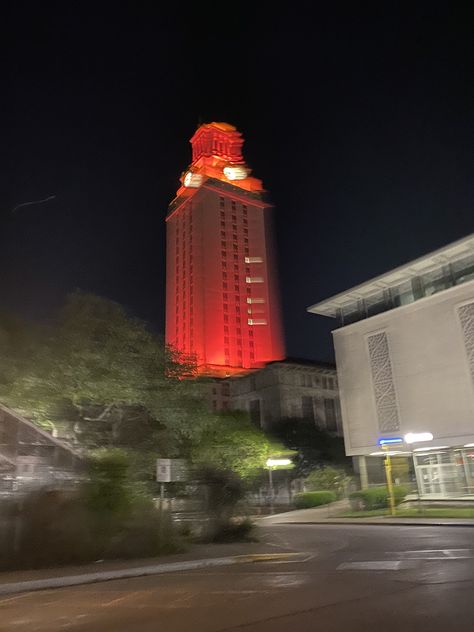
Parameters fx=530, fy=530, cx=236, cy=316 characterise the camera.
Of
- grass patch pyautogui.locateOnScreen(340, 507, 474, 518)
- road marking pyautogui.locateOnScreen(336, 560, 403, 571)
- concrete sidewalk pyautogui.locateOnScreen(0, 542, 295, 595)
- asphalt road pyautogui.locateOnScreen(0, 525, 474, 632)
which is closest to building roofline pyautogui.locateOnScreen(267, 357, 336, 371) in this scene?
grass patch pyautogui.locateOnScreen(340, 507, 474, 518)

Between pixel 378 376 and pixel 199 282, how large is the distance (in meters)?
71.3

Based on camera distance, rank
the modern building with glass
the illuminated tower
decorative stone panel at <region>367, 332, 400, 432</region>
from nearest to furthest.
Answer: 1. the modern building with glass
2. decorative stone panel at <region>367, 332, 400, 432</region>
3. the illuminated tower

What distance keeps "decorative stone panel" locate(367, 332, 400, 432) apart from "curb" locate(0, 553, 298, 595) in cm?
2571

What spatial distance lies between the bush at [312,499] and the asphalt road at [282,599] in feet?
90.5

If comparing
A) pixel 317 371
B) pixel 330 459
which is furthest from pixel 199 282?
pixel 330 459

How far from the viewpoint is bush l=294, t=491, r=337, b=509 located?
39.7 m

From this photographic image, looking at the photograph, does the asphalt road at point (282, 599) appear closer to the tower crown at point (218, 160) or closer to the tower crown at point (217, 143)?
the tower crown at point (218, 160)

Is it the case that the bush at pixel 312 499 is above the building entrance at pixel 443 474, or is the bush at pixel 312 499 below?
below

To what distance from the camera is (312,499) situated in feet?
130

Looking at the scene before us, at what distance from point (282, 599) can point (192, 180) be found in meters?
118

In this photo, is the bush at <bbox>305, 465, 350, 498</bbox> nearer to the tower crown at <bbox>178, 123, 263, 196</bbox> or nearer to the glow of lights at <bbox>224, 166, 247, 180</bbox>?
the tower crown at <bbox>178, 123, 263, 196</bbox>

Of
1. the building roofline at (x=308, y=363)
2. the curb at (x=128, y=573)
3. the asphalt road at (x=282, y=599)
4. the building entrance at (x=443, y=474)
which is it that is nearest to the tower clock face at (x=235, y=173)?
the building roofline at (x=308, y=363)

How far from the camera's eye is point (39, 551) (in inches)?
510

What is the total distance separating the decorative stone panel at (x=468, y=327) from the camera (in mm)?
33219
